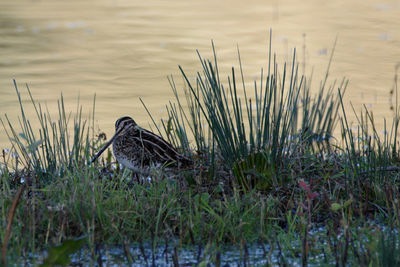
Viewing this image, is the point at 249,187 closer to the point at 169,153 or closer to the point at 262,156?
the point at 262,156

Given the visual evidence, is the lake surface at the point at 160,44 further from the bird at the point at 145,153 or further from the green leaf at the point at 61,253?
the green leaf at the point at 61,253

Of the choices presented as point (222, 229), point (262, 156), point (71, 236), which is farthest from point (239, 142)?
point (71, 236)

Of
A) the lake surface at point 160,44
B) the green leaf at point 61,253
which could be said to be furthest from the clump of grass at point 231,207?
the lake surface at point 160,44

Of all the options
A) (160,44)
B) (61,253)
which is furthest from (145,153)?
(160,44)

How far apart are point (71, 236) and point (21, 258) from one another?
0.31 meters

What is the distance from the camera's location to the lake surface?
9.00 metres

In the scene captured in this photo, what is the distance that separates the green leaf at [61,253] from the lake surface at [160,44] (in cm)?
427

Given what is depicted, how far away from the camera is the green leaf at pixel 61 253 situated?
310 centimetres

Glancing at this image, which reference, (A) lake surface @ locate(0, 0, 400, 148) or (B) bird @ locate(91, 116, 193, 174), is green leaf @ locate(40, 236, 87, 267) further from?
(A) lake surface @ locate(0, 0, 400, 148)

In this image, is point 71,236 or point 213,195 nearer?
point 71,236

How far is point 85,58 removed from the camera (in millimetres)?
11312

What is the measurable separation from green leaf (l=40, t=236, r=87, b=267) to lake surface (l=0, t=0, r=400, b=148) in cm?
427

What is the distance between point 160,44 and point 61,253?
9220mm

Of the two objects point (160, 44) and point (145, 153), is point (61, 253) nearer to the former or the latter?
point (145, 153)
